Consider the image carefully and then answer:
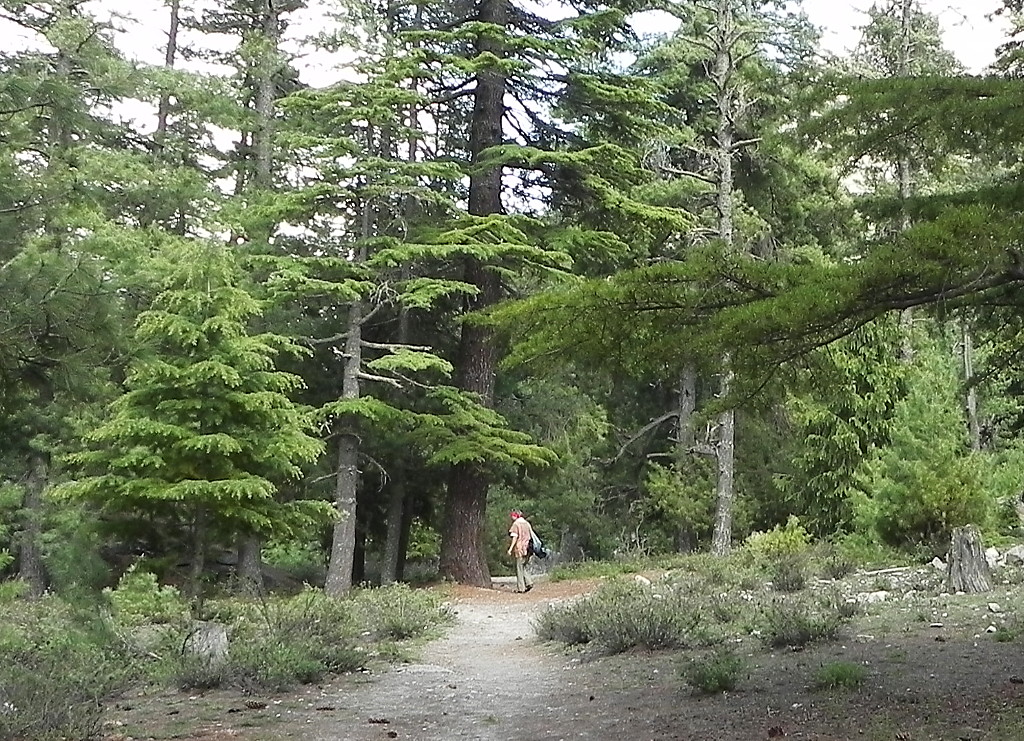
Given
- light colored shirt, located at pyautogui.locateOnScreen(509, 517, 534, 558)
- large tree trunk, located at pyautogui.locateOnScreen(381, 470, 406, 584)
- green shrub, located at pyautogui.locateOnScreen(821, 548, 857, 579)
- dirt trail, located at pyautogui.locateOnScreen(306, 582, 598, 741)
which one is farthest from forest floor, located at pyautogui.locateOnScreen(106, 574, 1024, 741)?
large tree trunk, located at pyautogui.locateOnScreen(381, 470, 406, 584)

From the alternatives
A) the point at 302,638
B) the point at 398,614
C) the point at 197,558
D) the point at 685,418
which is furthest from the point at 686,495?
the point at 197,558

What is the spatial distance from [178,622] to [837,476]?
13.5 m

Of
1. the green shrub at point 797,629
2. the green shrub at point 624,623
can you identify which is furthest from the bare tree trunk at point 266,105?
the green shrub at point 797,629

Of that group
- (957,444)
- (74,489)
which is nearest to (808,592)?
(957,444)

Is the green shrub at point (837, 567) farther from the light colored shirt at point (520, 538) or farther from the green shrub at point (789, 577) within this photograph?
the light colored shirt at point (520, 538)

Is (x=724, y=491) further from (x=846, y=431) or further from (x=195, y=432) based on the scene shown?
(x=195, y=432)

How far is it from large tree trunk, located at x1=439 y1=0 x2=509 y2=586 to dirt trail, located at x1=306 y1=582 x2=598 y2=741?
5346 millimetres

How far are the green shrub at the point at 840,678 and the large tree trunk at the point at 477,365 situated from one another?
412 inches

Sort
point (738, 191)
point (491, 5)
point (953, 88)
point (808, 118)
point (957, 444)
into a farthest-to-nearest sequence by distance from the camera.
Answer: point (738, 191) < point (491, 5) < point (957, 444) < point (808, 118) < point (953, 88)

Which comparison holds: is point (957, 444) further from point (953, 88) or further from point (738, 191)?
point (953, 88)

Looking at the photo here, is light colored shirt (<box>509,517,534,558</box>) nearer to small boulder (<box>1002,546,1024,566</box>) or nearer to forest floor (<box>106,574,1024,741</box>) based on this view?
forest floor (<box>106,574,1024,741</box>)

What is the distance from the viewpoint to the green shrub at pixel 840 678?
598 cm

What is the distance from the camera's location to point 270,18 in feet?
72.8

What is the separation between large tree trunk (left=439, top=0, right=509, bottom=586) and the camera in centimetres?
1666
